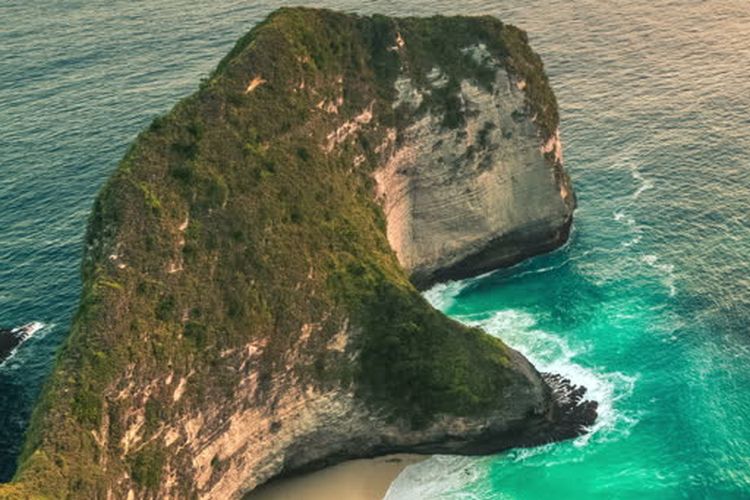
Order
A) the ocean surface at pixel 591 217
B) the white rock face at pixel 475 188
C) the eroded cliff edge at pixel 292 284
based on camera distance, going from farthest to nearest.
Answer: the white rock face at pixel 475 188
the ocean surface at pixel 591 217
the eroded cliff edge at pixel 292 284

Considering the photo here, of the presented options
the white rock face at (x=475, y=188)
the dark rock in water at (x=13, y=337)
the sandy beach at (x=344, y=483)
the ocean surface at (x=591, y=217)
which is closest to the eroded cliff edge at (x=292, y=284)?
the white rock face at (x=475, y=188)

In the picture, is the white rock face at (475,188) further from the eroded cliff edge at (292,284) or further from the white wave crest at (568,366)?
the white wave crest at (568,366)

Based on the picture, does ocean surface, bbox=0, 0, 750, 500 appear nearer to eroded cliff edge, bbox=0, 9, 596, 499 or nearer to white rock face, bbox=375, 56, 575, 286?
white rock face, bbox=375, 56, 575, 286

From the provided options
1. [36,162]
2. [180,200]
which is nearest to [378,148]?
[180,200]

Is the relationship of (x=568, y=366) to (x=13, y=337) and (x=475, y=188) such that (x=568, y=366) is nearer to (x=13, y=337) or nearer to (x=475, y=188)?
(x=475, y=188)

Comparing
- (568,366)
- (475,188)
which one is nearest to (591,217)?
(475,188)

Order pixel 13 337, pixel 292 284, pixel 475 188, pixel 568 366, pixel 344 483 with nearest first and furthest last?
pixel 292 284, pixel 344 483, pixel 568 366, pixel 13 337, pixel 475 188
